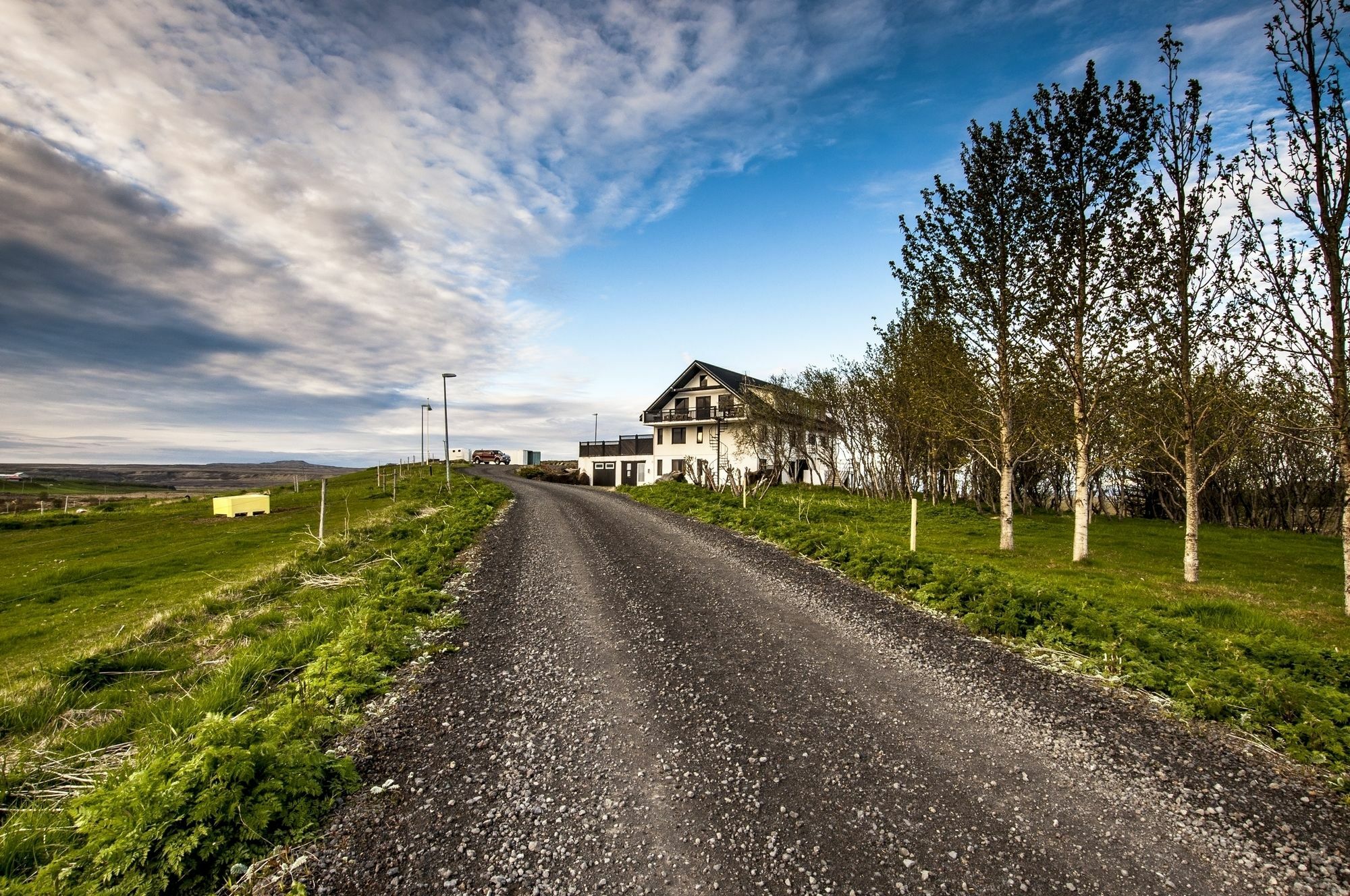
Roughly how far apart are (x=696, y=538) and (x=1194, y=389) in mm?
13564

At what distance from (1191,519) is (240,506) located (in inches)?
1879

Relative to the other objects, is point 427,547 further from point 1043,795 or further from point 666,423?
point 666,423

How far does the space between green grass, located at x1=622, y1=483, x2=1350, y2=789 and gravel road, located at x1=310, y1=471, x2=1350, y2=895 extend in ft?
2.14

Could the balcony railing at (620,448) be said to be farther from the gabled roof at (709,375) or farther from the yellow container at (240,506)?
the yellow container at (240,506)

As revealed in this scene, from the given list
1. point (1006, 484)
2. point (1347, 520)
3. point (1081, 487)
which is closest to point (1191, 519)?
point (1347, 520)

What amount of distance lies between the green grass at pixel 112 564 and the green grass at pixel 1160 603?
51.2 feet

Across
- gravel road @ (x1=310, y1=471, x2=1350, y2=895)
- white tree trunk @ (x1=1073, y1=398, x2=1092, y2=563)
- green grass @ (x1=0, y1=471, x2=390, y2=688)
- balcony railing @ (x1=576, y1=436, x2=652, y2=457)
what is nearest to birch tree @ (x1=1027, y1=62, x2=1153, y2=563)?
white tree trunk @ (x1=1073, y1=398, x2=1092, y2=563)

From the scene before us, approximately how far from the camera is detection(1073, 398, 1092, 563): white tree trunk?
45.9ft

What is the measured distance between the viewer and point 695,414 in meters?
46.5

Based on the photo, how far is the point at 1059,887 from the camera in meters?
3.47

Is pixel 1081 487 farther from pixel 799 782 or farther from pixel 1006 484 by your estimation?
pixel 799 782

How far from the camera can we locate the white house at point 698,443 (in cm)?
4109

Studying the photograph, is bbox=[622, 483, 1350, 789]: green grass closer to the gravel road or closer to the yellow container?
the gravel road

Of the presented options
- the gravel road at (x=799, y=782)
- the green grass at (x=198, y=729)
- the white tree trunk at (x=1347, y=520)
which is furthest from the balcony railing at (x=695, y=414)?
the gravel road at (x=799, y=782)
